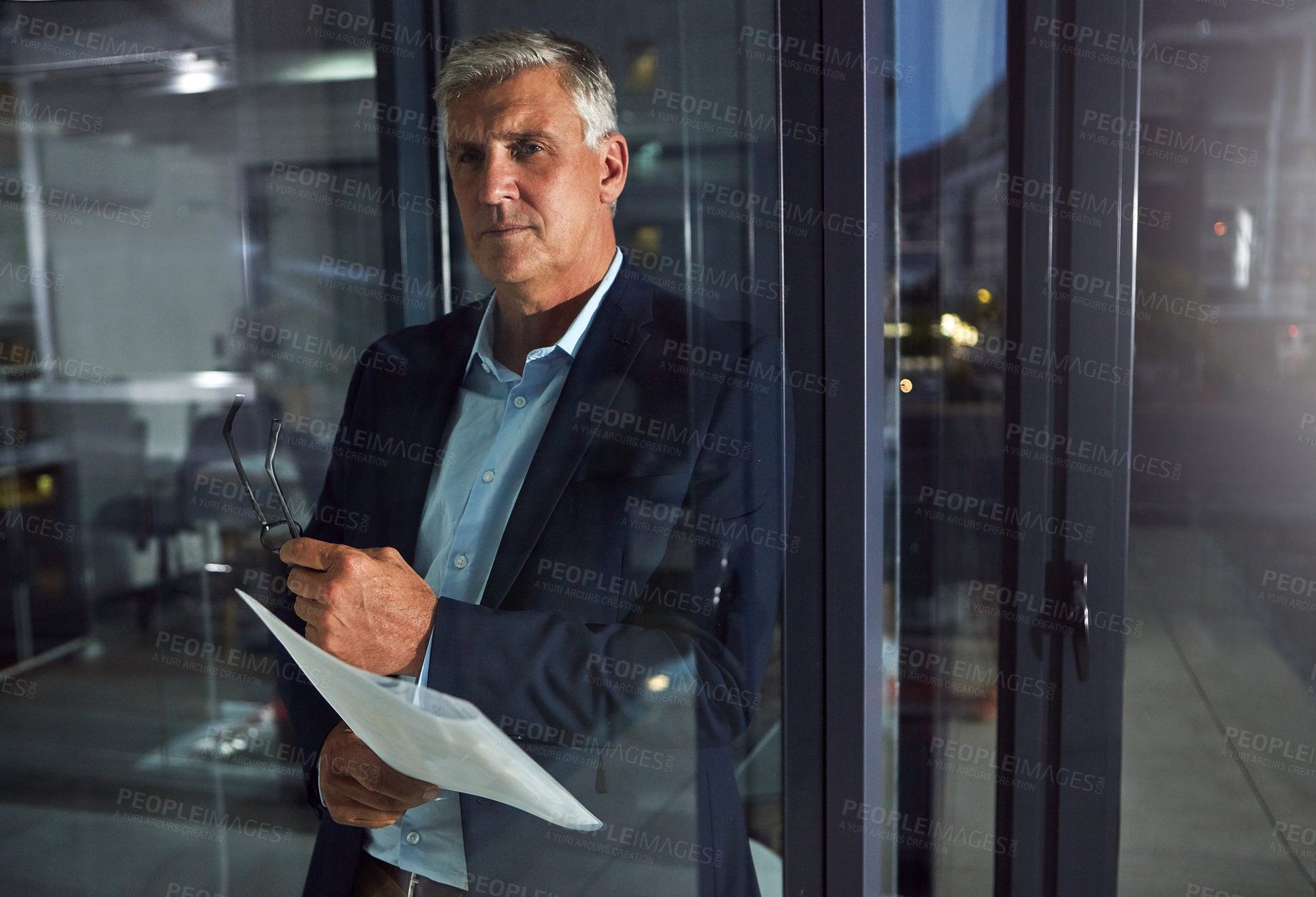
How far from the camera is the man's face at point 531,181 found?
1.22 metres

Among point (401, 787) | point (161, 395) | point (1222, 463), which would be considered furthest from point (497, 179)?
point (161, 395)

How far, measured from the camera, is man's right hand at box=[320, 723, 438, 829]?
1.29 m

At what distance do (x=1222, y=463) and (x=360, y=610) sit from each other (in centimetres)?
135

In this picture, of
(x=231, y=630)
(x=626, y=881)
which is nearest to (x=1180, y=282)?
(x=626, y=881)

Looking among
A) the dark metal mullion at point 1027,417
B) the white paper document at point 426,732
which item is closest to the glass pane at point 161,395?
the white paper document at point 426,732

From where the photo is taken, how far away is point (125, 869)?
2.08m

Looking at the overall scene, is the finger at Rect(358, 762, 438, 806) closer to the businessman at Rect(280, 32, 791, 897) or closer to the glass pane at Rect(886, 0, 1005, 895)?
the businessman at Rect(280, 32, 791, 897)

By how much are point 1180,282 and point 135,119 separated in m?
2.01

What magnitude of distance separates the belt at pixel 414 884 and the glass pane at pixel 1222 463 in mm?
1122

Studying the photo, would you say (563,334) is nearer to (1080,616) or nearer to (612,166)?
(612,166)

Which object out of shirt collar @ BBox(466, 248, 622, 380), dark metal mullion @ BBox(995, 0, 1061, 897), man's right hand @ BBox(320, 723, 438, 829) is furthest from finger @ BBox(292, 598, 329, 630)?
dark metal mullion @ BBox(995, 0, 1061, 897)

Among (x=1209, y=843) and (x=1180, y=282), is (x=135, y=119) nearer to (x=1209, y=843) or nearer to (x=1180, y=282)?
(x=1180, y=282)

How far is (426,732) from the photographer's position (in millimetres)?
1074

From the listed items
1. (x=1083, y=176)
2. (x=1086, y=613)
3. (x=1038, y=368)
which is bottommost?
(x=1086, y=613)
